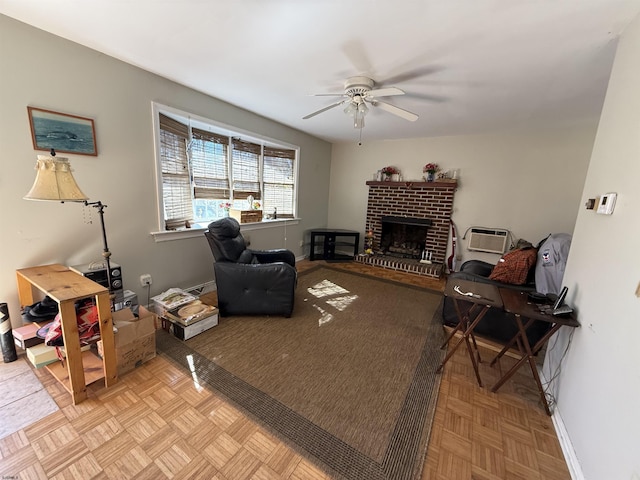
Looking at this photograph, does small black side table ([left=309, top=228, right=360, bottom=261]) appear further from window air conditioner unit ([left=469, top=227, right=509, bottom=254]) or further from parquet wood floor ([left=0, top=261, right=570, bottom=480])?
parquet wood floor ([left=0, top=261, right=570, bottom=480])

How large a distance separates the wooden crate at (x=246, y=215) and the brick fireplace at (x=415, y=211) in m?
2.17

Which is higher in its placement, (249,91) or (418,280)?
(249,91)

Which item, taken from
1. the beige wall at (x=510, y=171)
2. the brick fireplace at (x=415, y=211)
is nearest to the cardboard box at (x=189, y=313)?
the brick fireplace at (x=415, y=211)

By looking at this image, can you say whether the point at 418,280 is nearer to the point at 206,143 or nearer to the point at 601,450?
the point at 601,450

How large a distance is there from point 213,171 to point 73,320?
7.55 ft

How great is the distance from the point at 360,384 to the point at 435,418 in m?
0.49

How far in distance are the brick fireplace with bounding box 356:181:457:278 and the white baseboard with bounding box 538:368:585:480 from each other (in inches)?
107

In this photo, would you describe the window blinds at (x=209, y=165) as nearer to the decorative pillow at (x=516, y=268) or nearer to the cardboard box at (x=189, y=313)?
the cardboard box at (x=189, y=313)

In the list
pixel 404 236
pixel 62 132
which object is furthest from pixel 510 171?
pixel 62 132

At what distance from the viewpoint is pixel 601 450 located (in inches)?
42.8

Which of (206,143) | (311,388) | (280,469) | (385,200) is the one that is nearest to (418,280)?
(385,200)

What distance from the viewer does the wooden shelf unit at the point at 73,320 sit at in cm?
148

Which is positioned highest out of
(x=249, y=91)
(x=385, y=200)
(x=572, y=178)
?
(x=249, y=91)

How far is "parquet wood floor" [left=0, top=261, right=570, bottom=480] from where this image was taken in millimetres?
1218
